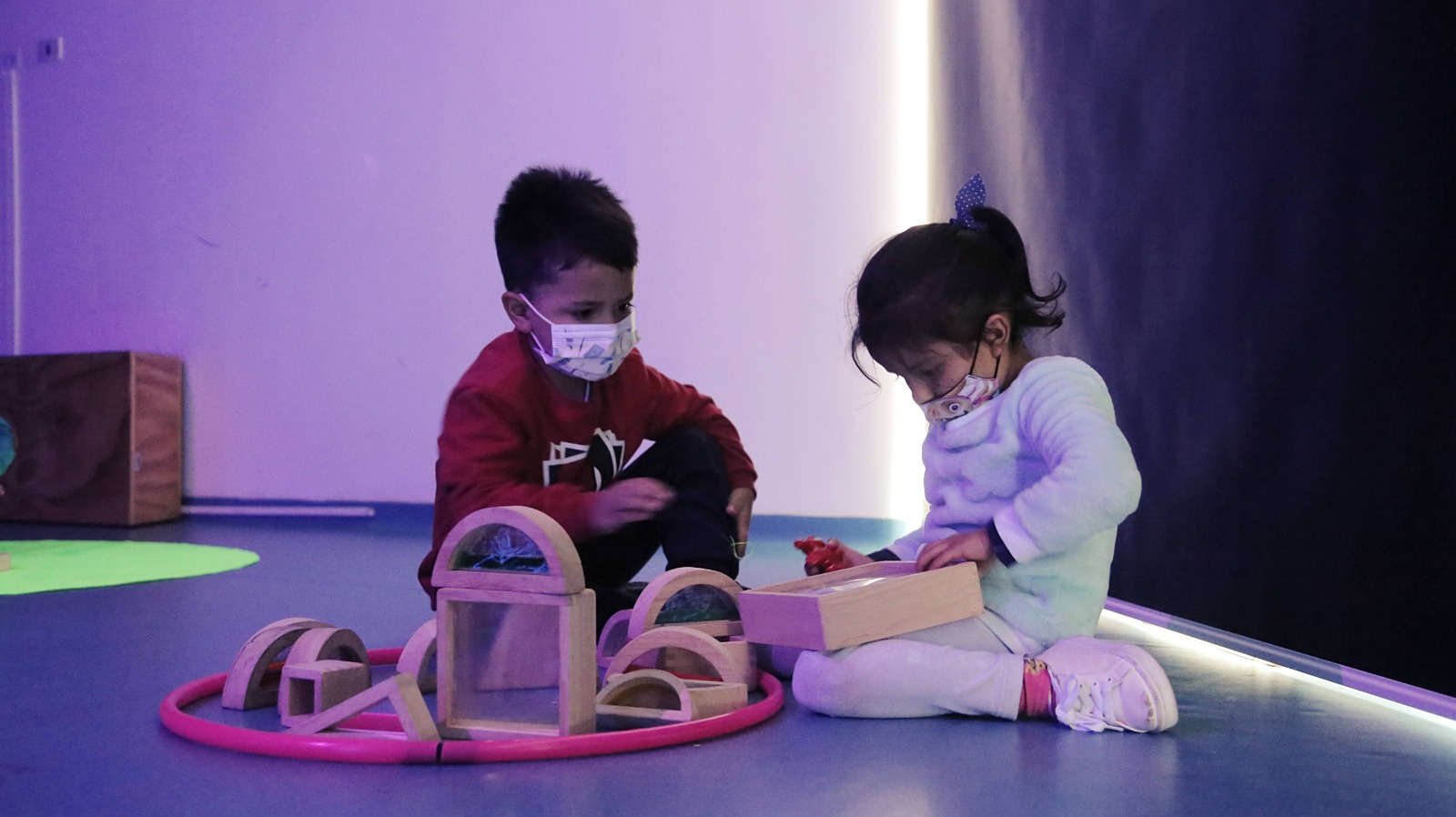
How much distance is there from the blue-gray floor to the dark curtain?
0.51 feet

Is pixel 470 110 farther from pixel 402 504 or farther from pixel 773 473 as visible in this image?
pixel 773 473

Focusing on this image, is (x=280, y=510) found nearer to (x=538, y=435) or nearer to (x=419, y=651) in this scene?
(x=538, y=435)

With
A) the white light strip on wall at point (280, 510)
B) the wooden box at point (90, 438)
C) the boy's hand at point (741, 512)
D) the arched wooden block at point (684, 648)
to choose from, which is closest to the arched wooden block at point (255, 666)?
the arched wooden block at point (684, 648)

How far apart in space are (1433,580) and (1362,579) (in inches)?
4.7

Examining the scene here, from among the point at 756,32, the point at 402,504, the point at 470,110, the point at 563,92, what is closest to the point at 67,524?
the point at 402,504

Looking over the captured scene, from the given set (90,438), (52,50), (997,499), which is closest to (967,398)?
(997,499)

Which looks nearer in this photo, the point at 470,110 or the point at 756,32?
the point at 756,32

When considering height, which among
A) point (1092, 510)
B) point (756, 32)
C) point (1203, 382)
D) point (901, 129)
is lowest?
point (1092, 510)

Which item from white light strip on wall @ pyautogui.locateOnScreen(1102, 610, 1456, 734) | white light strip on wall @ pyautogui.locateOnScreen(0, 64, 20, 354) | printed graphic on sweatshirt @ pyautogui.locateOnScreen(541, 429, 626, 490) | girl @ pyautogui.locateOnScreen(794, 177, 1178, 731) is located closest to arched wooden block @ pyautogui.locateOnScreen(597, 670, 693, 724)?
girl @ pyautogui.locateOnScreen(794, 177, 1178, 731)

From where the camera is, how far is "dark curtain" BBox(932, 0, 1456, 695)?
1.23 m

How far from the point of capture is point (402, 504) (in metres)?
3.70

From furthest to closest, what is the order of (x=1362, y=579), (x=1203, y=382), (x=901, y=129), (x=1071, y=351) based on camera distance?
(x=901, y=129) → (x=1071, y=351) → (x=1203, y=382) → (x=1362, y=579)

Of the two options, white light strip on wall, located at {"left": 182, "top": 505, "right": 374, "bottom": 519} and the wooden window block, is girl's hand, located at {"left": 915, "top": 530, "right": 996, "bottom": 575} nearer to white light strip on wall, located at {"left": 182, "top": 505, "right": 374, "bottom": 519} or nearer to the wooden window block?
the wooden window block

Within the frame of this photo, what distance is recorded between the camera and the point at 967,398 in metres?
1.37
